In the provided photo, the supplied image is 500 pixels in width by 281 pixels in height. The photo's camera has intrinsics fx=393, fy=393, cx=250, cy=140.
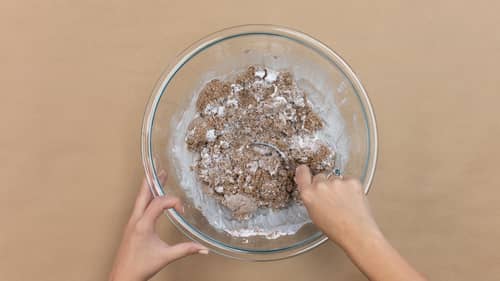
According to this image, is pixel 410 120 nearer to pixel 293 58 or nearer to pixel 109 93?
pixel 293 58

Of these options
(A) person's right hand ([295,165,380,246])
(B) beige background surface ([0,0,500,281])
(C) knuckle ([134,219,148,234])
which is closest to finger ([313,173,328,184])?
(A) person's right hand ([295,165,380,246])

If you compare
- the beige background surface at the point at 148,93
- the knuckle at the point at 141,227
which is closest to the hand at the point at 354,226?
the beige background surface at the point at 148,93

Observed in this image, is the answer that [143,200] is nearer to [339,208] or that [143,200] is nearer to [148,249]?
[148,249]

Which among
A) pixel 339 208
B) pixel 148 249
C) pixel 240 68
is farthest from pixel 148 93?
pixel 339 208

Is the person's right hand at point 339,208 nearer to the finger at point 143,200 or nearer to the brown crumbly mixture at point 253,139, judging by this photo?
the brown crumbly mixture at point 253,139

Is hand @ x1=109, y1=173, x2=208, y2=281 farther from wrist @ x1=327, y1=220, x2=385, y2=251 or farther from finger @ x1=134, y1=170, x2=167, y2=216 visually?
wrist @ x1=327, y1=220, x2=385, y2=251

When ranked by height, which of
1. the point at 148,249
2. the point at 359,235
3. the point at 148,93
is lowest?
the point at 148,249
